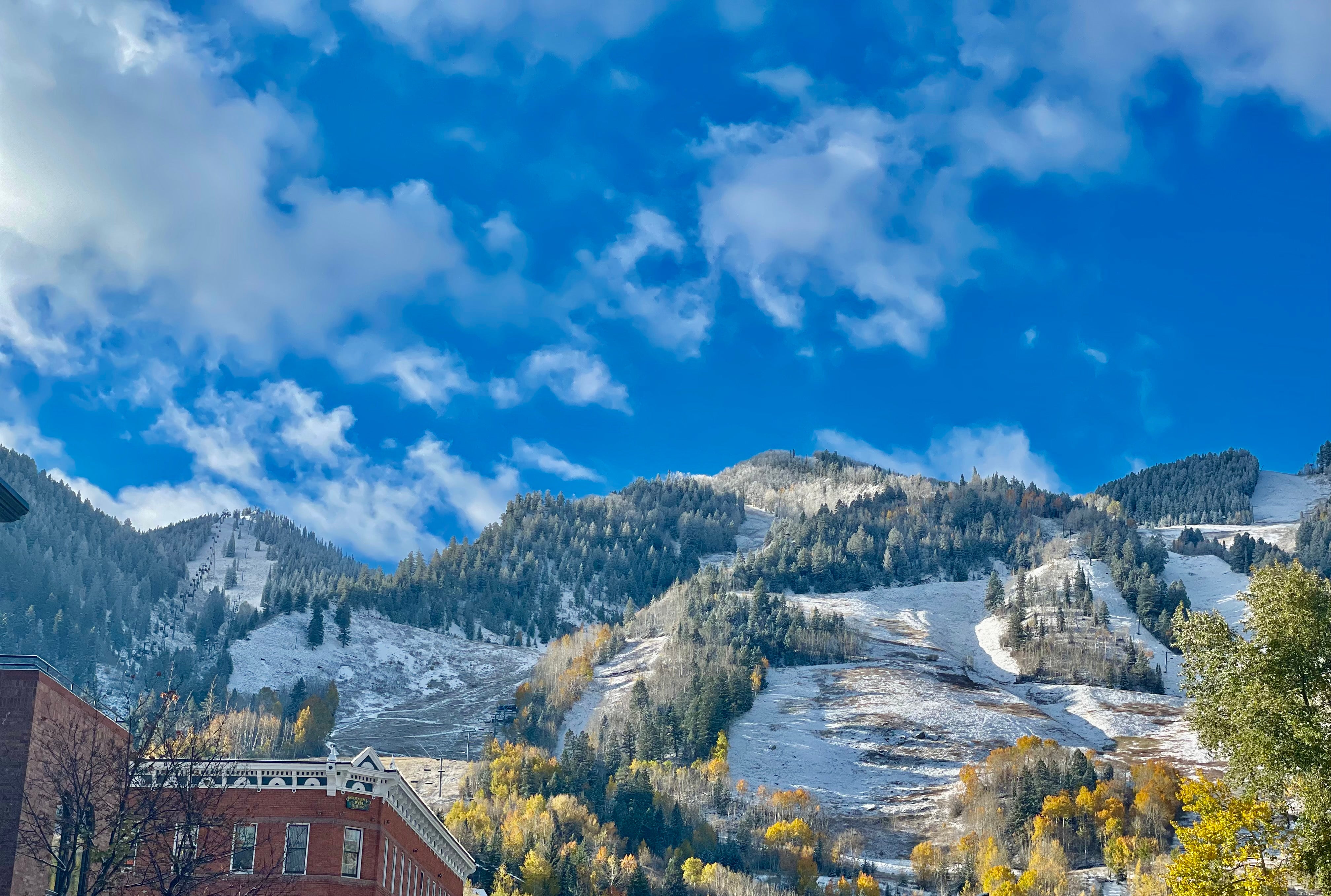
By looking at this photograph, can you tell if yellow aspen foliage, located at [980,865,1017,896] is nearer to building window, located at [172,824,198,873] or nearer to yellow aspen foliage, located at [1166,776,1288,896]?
building window, located at [172,824,198,873]

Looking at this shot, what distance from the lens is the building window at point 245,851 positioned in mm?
62281

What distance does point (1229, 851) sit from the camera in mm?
39438

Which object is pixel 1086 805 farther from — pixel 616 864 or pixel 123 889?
pixel 123 889

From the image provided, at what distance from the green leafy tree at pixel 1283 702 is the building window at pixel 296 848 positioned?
38957 millimetres

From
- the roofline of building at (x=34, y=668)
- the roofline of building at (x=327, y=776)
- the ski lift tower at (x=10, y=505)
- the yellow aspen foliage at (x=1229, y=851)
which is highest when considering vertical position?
the ski lift tower at (x=10, y=505)

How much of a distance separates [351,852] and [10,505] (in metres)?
21.4

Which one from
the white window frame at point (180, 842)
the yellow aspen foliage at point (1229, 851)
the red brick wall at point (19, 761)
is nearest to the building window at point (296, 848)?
the white window frame at point (180, 842)

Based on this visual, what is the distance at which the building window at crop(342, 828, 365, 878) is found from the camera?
63.6 meters

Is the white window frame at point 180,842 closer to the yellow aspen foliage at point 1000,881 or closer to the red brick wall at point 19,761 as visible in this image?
the red brick wall at point 19,761

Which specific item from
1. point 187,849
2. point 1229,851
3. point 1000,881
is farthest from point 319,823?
point 1000,881

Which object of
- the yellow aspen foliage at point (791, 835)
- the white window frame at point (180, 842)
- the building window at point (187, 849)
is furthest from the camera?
the yellow aspen foliage at point (791, 835)

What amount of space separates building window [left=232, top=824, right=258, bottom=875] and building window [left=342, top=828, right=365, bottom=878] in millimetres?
3759

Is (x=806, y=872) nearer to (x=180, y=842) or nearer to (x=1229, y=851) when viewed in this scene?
(x=180, y=842)

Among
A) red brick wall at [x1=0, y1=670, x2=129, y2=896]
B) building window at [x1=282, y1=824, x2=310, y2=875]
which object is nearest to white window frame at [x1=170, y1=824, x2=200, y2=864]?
building window at [x1=282, y1=824, x2=310, y2=875]
